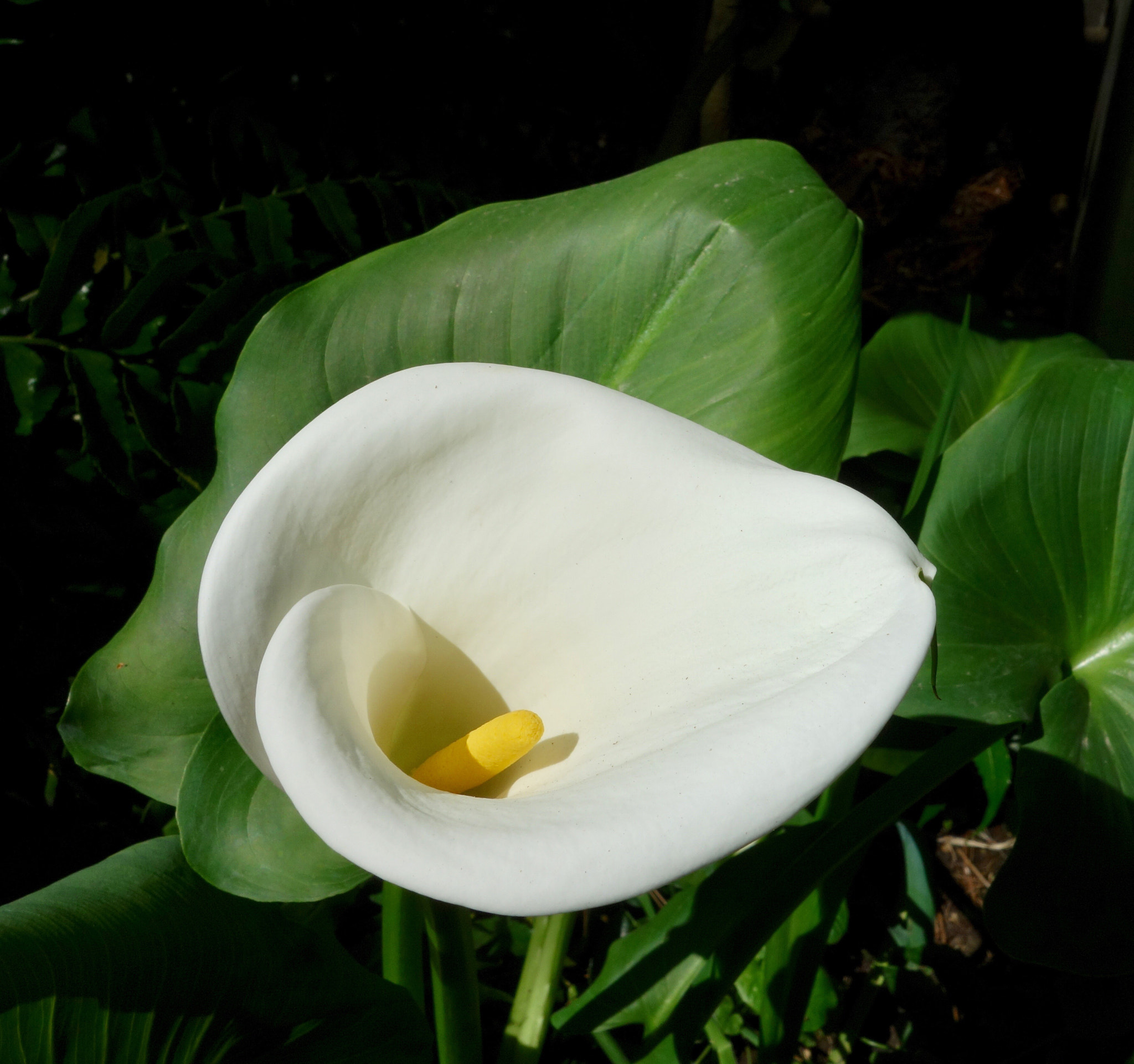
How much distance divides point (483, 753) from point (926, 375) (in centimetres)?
94

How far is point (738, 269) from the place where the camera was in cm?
59

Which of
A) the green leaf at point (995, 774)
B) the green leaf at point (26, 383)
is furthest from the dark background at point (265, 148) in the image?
the green leaf at point (995, 774)

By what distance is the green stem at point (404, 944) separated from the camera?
71 cm

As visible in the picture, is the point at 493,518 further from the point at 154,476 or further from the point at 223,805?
the point at 154,476

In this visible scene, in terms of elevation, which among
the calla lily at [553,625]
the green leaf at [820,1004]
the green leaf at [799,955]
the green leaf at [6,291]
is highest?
the green leaf at [6,291]

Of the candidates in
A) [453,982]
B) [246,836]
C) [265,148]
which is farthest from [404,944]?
[265,148]

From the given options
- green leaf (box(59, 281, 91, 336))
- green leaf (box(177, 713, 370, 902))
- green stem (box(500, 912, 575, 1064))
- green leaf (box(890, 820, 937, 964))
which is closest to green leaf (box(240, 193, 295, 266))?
green leaf (box(59, 281, 91, 336))

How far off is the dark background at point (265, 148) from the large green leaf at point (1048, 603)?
0.42m

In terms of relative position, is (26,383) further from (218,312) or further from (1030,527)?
(1030,527)

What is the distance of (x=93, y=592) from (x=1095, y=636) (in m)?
0.87

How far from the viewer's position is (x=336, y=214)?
838 millimetres

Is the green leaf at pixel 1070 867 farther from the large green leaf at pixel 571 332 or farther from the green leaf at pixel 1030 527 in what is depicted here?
the large green leaf at pixel 571 332

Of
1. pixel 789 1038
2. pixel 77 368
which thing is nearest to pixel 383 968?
pixel 789 1038

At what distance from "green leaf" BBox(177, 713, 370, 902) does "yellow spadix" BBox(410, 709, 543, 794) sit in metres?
0.08
